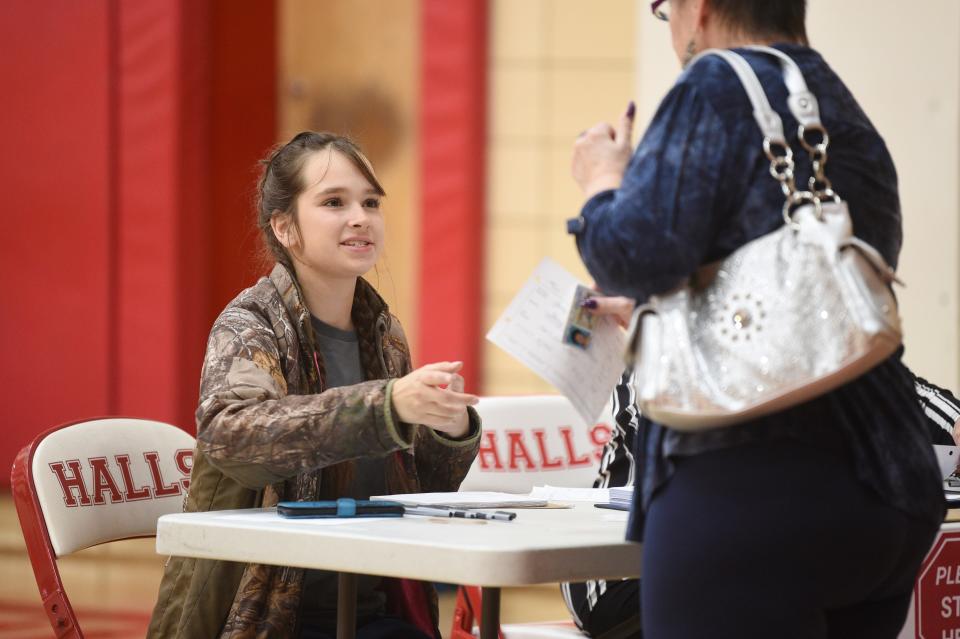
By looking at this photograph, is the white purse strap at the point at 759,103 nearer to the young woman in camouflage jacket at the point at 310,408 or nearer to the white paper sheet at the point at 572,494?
the young woman in camouflage jacket at the point at 310,408

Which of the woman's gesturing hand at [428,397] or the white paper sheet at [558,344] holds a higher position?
the white paper sheet at [558,344]

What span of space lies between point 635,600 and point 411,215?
14.7 ft

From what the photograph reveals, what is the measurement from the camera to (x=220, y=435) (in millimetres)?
2150

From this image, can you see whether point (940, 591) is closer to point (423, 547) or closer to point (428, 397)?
point (428, 397)

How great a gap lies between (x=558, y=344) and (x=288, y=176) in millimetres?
847

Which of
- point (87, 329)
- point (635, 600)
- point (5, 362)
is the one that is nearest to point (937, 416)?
point (635, 600)

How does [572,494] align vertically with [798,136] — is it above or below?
below

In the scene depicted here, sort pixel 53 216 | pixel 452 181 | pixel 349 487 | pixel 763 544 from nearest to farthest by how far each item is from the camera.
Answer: pixel 763 544 → pixel 349 487 → pixel 452 181 → pixel 53 216

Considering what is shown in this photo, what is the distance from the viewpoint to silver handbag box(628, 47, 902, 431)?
57.0 inches

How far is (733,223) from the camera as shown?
5.11ft

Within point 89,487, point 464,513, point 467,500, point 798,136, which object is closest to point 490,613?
point 464,513

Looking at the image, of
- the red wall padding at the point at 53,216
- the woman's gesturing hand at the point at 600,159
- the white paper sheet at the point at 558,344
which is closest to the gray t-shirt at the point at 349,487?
the white paper sheet at the point at 558,344

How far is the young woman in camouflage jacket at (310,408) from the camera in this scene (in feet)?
6.98

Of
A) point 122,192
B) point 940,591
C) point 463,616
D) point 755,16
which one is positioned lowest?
point 463,616
